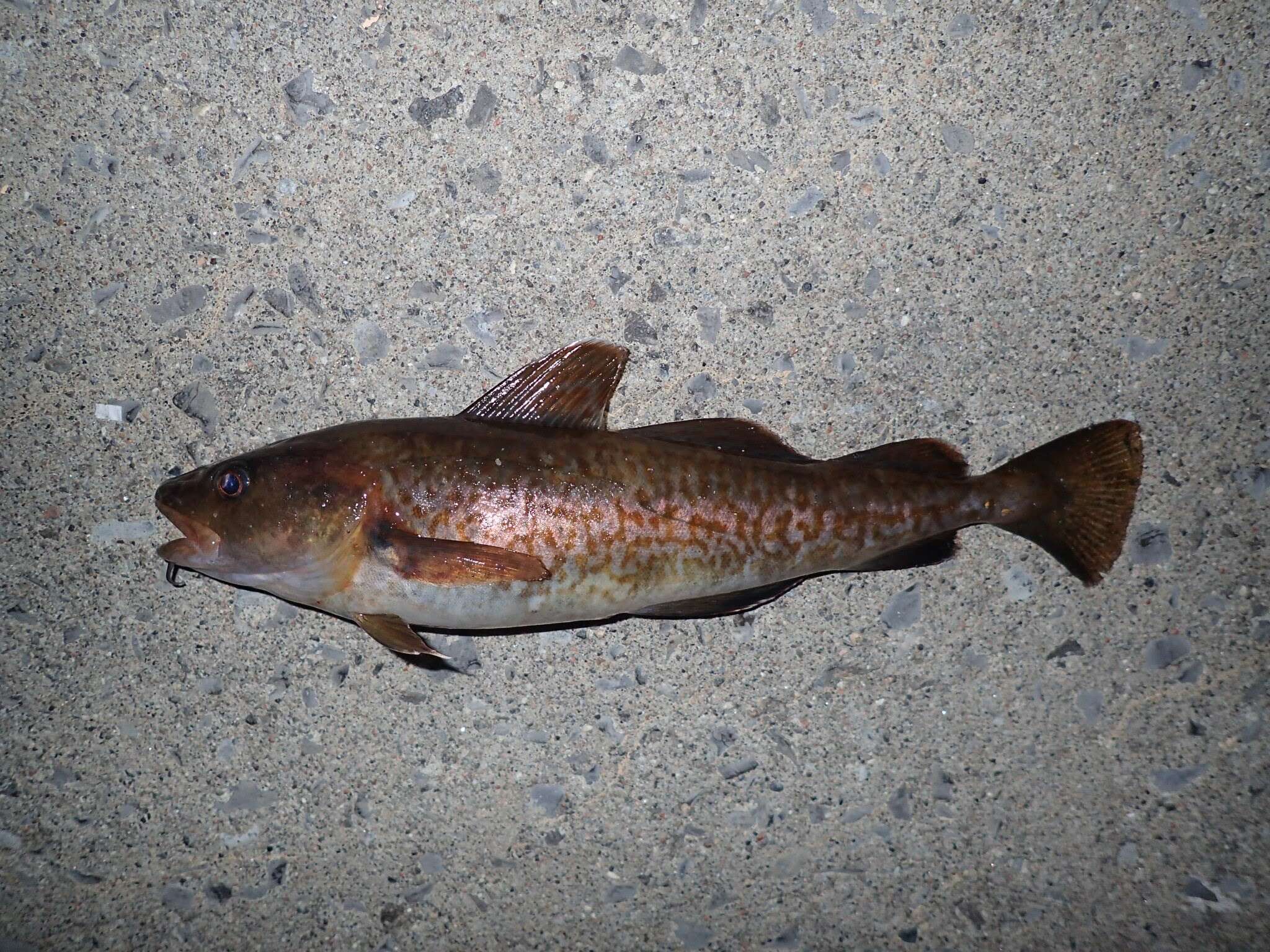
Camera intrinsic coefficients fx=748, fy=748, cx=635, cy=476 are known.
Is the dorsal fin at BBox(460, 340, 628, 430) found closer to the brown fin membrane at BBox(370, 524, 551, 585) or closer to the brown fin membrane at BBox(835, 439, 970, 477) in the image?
the brown fin membrane at BBox(370, 524, 551, 585)

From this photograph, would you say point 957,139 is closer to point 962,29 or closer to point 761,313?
point 962,29

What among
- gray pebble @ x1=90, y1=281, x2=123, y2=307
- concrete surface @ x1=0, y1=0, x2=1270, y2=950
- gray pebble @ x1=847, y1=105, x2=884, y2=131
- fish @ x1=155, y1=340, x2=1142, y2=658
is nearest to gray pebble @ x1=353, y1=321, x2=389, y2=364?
concrete surface @ x1=0, y1=0, x2=1270, y2=950

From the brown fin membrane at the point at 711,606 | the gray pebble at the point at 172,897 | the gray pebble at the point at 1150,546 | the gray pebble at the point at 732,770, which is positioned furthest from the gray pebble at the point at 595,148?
the gray pebble at the point at 172,897

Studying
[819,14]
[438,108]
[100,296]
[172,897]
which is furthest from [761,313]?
[172,897]

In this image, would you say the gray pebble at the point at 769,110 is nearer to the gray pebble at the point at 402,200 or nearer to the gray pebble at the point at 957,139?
the gray pebble at the point at 957,139

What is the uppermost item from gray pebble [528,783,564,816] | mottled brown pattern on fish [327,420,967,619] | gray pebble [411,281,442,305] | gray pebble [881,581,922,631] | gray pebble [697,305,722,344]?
gray pebble [411,281,442,305]

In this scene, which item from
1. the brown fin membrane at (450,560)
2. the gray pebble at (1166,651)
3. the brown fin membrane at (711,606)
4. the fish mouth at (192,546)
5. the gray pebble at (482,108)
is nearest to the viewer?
the brown fin membrane at (450,560)
